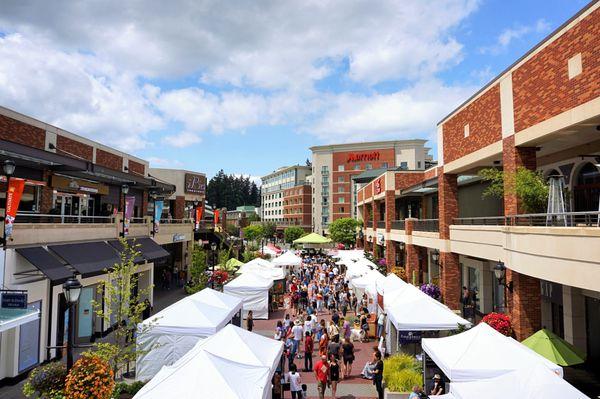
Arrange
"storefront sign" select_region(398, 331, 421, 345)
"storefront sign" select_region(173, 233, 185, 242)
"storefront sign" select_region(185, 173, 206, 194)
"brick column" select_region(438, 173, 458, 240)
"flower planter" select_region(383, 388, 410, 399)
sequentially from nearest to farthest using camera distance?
1. "flower planter" select_region(383, 388, 410, 399)
2. "storefront sign" select_region(398, 331, 421, 345)
3. "brick column" select_region(438, 173, 458, 240)
4. "storefront sign" select_region(173, 233, 185, 242)
5. "storefront sign" select_region(185, 173, 206, 194)

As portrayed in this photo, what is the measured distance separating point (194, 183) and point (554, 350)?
42.6m

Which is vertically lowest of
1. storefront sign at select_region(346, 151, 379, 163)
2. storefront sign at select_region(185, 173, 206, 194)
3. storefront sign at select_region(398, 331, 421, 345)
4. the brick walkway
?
the brick walkway

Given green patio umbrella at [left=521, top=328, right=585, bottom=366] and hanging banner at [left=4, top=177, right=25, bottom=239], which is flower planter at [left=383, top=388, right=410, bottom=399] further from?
hanging banner at [left=4, top=177, right=25, bottom=239]

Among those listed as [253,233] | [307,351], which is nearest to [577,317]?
[307,351]

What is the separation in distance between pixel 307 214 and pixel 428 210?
79.6m

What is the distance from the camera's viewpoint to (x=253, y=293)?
23.4 meters

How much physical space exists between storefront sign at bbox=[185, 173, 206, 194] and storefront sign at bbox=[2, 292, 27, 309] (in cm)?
3458

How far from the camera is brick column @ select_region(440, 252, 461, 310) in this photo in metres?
20.0

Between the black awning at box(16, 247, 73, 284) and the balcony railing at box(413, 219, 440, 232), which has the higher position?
the balcony railing at box(413, 219, 440, 232)

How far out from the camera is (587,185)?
15.9 m

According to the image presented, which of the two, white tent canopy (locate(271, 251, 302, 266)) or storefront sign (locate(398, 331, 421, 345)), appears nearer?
storefront sign (locate(398, 331, 421, 345))

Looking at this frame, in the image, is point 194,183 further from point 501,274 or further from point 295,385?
point 501,274

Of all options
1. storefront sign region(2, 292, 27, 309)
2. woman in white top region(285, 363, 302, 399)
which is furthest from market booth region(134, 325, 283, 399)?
storefront sign region(2, 292, 27, 309)

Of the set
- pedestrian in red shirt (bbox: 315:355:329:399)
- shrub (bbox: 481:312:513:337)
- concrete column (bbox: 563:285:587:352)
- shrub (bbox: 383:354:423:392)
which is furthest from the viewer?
Result: concrete column (bbox: 563:285:587:352)
